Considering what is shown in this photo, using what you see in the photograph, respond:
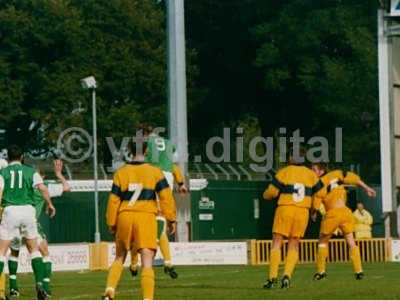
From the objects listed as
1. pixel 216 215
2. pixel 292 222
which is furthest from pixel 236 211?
pixel 292 222

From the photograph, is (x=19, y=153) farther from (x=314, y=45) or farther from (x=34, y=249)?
(x=314, y=45)

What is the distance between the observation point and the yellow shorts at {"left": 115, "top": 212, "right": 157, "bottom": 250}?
1772cm

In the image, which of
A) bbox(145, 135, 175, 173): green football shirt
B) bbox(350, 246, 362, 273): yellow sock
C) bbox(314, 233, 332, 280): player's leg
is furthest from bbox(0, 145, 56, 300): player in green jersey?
bbox(350, 246, 362, 273): yellow sock

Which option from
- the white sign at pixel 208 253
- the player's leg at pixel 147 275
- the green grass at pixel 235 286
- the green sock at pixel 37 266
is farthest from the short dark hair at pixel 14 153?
the white sign at pixel 208 253

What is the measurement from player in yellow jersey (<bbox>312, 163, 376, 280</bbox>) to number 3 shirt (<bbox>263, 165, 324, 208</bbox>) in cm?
248

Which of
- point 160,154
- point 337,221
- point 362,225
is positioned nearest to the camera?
point 160,154

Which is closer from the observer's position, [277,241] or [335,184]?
[277,241]

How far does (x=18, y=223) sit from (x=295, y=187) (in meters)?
4.40

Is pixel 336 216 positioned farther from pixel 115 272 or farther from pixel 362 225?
pixel 362 225

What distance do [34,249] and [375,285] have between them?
537cm

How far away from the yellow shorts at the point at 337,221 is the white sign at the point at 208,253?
1122cm

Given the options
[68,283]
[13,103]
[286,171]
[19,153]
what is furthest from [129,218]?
[13,103]

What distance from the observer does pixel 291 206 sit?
869 inches

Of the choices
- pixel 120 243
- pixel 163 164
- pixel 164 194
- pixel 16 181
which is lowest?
pixel 120 243
